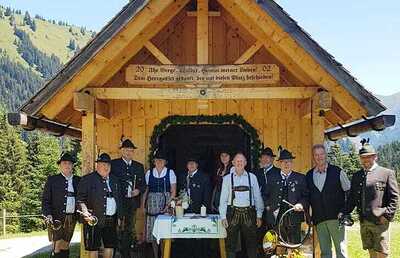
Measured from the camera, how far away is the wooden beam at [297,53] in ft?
27.3

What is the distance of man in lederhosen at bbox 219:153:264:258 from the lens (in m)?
8.02

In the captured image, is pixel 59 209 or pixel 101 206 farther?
pixel 59 209

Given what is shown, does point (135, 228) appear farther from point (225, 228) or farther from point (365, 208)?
point (365, 208)

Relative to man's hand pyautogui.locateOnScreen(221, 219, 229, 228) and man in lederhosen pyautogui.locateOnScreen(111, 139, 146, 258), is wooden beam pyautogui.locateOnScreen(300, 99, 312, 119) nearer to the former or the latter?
man's hand pyautogui.locateOnScreen(221, 219, 229, 228)

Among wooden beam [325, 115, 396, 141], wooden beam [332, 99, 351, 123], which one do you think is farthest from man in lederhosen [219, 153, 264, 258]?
wooden beam [332, 99, 351, 123]

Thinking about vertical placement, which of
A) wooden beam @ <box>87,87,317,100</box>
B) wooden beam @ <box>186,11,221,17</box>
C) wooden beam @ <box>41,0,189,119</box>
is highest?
wooden beam @ <box>186,11,221,17</box>

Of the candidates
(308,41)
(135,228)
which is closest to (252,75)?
(308,41)

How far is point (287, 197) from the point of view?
26.2ft

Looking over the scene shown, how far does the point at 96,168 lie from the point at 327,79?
3.69m

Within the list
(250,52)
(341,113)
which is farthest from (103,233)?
(341,113)

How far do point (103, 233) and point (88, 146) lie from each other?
144 centimetres

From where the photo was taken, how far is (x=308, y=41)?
A: 27.2 feet

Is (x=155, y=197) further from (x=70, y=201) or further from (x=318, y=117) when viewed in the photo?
(x=318, y=117)

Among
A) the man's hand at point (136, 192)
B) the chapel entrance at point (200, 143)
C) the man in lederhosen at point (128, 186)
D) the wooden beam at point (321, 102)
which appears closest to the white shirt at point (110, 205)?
the man in lederhosen at point (128, 186)
